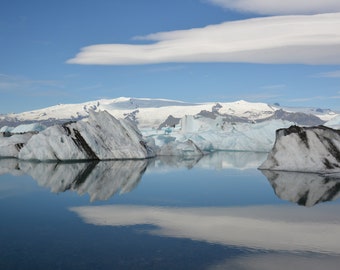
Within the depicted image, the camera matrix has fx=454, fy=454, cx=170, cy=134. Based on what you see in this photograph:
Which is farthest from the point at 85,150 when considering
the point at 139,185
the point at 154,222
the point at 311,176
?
the point at 154,222

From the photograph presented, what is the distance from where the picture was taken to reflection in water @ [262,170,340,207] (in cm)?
1315

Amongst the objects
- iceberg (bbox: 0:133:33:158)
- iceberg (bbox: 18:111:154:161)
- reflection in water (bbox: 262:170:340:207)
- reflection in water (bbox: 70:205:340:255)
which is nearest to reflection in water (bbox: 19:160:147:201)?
reflection in water (bbox: 70:205:340:255)

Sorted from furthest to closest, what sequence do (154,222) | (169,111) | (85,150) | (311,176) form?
(169,111) → (85,150) → (311,176) → (154,222)

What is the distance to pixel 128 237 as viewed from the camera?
Answer: 831 centimetres

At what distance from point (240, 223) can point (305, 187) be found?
648 centimetres

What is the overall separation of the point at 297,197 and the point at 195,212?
399 centimetres

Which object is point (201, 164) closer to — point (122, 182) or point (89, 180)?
point (122, 182)

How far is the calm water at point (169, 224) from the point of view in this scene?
22.7 ft

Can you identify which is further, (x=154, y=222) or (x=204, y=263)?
(x=154, y=222)

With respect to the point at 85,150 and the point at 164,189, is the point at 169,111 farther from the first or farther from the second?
the point at 164,189

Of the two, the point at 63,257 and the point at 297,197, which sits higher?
the point at 63,257

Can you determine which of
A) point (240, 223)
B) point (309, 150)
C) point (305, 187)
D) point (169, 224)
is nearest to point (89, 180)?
point (305, 187)

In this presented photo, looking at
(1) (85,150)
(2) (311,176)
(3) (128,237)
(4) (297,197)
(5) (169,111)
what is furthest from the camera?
(5) (169,111)

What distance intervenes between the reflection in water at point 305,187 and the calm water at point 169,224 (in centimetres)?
3
